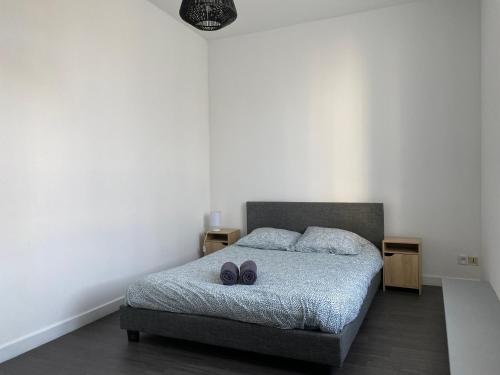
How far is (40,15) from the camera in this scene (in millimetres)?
2883

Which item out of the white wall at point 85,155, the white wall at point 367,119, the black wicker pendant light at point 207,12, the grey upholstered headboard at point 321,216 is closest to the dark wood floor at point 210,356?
the white wall at point 85,155

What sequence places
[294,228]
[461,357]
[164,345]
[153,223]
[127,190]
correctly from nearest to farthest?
[461,357] < [164,345] < [127,190] < [153,223] < [294,228]

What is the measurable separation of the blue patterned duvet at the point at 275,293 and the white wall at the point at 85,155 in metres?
0.70

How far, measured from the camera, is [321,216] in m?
4.45

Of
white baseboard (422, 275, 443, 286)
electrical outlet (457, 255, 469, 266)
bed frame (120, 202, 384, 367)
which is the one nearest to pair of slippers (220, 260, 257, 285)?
bed frame (120, 202, 384, 367)

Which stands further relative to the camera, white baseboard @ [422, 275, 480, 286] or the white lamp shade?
the white lamp shade

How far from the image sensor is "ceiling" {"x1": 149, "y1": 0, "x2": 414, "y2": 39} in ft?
13.3

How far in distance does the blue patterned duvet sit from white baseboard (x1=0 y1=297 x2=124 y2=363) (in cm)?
65

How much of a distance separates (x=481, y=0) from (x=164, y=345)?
420 centimetres

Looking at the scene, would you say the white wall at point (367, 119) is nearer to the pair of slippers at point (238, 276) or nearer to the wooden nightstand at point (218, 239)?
the wooden nightstand at point (218, 239)

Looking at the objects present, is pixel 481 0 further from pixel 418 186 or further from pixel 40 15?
pixel 40 15

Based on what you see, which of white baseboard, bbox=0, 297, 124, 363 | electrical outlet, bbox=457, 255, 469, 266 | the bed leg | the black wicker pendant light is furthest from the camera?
electrical outlet, bbox=457, 255, 469, 266

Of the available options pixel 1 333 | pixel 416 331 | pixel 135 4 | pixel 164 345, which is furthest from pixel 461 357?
pixel 135 4

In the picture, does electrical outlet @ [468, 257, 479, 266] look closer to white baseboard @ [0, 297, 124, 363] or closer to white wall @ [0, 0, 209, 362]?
white wall @ [0, 0, 209, 362]
